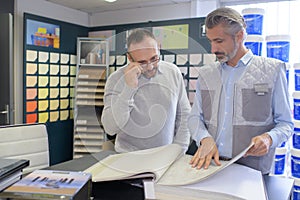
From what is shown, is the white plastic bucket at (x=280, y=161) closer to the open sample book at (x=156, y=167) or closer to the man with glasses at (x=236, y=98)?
the man with glasses at (x=236, y=98)

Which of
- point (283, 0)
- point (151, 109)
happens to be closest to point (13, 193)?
point (151, 109)

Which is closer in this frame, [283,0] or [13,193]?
[13,193]

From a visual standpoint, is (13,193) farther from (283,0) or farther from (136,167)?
(283,0)

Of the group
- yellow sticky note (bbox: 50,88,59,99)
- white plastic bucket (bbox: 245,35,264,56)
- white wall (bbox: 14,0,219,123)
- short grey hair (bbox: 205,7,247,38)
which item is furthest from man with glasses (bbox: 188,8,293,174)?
yellow sticky note (bbox: 50,88,59,99)

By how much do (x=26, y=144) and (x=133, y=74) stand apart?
118cm

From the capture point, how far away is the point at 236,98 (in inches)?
39.4

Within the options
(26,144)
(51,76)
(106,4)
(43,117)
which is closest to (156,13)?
(106,4)

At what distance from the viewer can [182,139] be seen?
3.04 ft

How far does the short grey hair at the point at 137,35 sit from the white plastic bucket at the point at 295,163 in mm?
2041

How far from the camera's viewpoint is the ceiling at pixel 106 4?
11.4 ft

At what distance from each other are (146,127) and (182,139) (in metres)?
0.15

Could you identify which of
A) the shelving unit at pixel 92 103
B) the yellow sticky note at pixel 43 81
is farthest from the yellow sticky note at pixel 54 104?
the shelving unit at pixel 92 103

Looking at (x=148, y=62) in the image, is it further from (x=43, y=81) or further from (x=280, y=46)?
(x=43, y=81)

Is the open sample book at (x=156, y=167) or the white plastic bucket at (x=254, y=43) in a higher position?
the white plastic bucket at (x=254, y=43)
